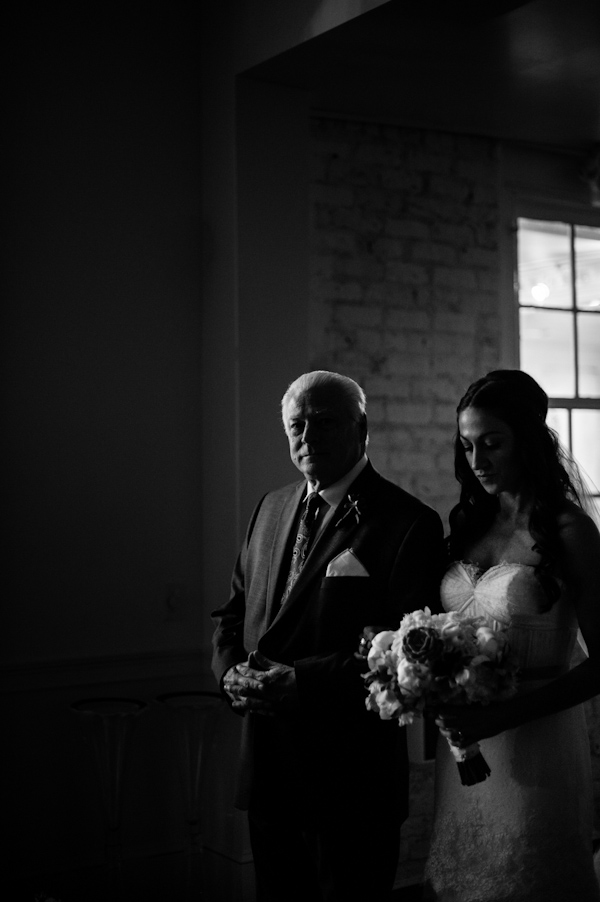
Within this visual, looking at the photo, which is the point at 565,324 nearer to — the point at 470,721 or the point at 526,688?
the point at 526,688

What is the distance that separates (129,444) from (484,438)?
1797mm

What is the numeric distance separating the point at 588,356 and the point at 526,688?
2.89m

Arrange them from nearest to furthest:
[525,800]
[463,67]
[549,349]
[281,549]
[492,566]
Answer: [525,800]
[492,566]
[281,549]
[463,67]
[549,349]

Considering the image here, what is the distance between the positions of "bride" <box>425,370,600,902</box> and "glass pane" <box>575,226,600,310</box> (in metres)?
2.65

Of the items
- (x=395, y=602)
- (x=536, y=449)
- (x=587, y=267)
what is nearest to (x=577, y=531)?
(x=536, y=449)

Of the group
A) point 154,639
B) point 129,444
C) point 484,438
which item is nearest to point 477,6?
point 484,438

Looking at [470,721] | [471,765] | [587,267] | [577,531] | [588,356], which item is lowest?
[471,765]

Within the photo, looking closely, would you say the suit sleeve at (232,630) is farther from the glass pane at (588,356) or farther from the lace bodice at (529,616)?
the glass pane at (588,356)

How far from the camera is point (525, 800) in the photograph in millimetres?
2535

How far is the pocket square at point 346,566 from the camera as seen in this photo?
8.90ft

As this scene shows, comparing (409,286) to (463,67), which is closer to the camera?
(463,67)

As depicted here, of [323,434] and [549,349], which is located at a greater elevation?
[549,349]

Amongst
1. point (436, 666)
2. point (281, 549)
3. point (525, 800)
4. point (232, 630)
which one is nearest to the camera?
point (436, 666)

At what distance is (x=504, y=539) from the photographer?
2.71 m
